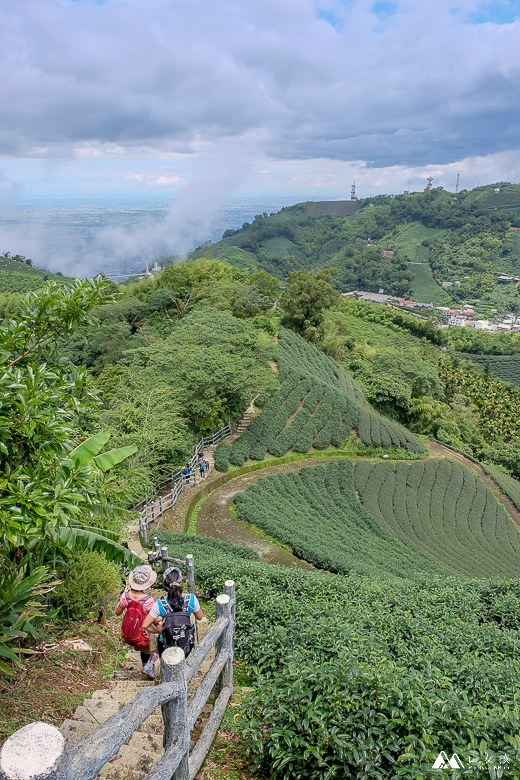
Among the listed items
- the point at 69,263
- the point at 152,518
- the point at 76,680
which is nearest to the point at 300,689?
the point at 76,680

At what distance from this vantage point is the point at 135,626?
4605 millimetres

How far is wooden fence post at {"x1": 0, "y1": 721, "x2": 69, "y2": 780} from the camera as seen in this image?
1.65 metres

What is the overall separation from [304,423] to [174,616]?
19.6m

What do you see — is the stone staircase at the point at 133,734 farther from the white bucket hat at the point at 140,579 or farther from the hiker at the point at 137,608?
the white bucket hat at the point at 140,579

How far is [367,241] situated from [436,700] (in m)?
148

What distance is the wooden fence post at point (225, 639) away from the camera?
13.9 ft

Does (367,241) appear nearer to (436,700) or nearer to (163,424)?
(163,424)

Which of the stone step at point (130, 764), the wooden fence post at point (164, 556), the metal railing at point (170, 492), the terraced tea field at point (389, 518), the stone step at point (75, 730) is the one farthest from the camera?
the terraced tea field at point (389, 518)

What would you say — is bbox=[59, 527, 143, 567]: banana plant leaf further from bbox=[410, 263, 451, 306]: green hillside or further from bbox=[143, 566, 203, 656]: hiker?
bbox=[410, 263, 451, 306]: green hillside

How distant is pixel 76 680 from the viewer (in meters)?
4.71

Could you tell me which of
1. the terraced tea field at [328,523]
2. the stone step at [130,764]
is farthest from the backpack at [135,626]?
the terraced tea field at [328,523]

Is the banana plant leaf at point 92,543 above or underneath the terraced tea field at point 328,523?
above

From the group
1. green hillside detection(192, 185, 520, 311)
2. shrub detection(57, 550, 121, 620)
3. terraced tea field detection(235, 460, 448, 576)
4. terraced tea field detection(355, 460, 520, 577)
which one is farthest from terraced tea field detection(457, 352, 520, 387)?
shrub detection(57, 550, 121, 620)
